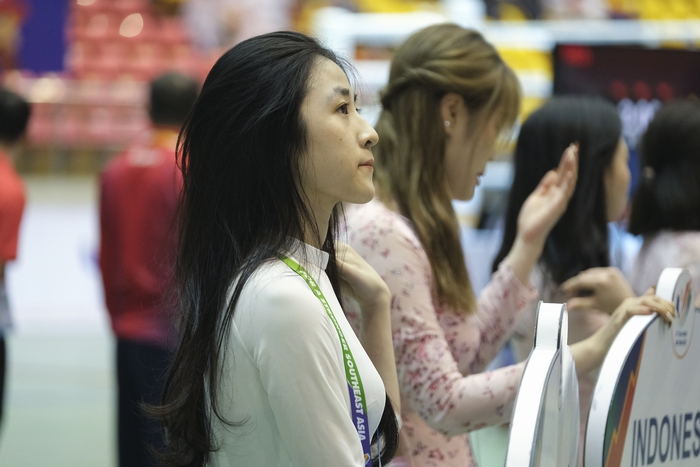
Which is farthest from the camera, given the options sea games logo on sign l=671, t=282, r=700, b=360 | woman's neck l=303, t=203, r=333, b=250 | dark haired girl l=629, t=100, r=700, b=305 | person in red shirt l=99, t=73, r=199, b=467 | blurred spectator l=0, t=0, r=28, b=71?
blurred spectator l=0, t=0, r=28, b=71

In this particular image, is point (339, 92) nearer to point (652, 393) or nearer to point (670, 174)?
point (652, 393)

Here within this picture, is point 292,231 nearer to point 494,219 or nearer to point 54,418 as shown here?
point 494,219

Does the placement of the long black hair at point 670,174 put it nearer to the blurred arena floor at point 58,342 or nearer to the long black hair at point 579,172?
the long black hair at point 579,172

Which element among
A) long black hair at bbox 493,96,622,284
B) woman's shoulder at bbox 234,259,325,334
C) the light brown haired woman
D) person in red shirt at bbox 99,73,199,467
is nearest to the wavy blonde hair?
the light brown haired woman

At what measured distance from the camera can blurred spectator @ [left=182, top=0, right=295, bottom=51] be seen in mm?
8977

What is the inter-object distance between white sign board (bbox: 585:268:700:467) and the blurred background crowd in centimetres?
109

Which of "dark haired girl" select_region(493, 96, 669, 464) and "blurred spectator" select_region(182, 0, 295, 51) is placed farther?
"blurred spectator" select_region(182, 0, 295, 51)

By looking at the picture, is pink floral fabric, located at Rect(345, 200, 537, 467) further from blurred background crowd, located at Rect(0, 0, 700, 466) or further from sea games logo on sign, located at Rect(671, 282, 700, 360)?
blurred background crowd, located at Rect(0, 0, 700, 466)

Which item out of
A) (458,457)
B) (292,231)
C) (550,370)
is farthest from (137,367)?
(550,370)

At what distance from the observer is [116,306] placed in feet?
9.51

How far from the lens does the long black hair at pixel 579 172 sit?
6.05 feet

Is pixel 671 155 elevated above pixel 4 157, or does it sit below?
above

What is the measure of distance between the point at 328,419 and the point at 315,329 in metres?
0.10

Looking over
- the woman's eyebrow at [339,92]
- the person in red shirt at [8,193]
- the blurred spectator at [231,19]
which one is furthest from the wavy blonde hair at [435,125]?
the blurred spectator at [231,19]
